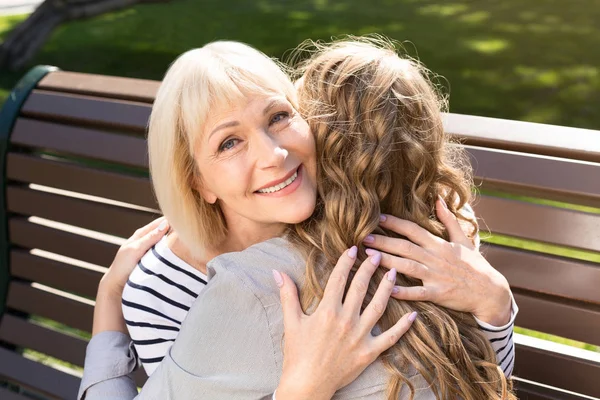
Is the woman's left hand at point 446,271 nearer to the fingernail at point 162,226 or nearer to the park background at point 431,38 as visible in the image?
the fingernail at point 162,226

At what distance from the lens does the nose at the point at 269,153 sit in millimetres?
2025

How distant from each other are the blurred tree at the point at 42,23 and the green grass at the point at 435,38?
184 mm

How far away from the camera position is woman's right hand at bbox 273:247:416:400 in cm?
183

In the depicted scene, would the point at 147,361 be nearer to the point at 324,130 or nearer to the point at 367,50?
the point at 324,130

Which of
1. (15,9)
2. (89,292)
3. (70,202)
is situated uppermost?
(70,202)

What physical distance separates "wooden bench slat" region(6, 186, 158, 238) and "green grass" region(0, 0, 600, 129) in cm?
424

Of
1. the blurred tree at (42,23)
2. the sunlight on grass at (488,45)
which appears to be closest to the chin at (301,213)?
the sunlight on grass at (488,45)

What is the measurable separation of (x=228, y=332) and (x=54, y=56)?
31.2 ft

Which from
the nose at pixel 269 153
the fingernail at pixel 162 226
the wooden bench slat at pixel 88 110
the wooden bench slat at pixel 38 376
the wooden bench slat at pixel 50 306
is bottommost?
the wooden bench slat at pixel 38 376

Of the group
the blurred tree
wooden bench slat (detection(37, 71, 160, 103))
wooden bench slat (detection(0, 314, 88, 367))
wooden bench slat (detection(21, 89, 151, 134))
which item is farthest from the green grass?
wooden bench slat (detection(0, 314, 88, 367))

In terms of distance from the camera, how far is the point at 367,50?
211 centimetres

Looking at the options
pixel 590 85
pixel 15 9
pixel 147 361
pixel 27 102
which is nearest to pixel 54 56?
pixel 15 9

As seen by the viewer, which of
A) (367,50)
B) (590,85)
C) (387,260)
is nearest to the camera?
(387,260)

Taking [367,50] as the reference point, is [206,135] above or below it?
below
